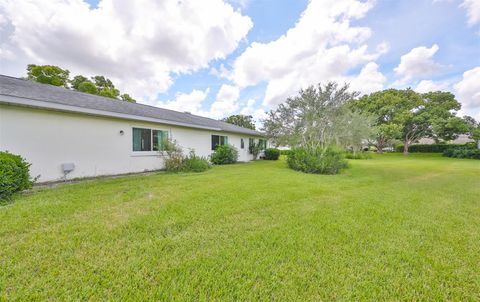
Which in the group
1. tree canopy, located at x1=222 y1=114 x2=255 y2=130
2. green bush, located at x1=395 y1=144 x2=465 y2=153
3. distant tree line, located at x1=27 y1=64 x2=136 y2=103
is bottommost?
green bush, located at x1=395 y1=144 x2=465 y2=153

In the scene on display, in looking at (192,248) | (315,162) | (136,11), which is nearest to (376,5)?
(315,162)

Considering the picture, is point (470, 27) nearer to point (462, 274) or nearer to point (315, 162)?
point (315, 162)

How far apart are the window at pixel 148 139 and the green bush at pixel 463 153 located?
94.6ft

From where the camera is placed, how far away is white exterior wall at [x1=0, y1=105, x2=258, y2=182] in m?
5.46

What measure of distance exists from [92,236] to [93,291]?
4.02 feet

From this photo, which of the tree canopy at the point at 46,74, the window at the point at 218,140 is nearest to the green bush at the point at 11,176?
the window at the point at 218,140

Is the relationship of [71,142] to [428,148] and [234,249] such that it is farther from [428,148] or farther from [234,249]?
[428,148]

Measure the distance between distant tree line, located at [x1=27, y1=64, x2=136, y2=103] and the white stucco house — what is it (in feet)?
41.9

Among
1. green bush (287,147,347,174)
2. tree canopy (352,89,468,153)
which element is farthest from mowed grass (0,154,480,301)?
tree canopy (352,89,468,153)

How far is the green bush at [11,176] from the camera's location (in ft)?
13.3

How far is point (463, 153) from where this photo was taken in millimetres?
20031

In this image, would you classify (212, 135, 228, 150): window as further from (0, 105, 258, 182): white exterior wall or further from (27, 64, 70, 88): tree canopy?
(27, 64, 70, 88): tree canopy

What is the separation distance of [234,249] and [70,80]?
89.6 ft

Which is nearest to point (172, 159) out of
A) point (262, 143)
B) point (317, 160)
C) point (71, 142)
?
point (71, 142)
